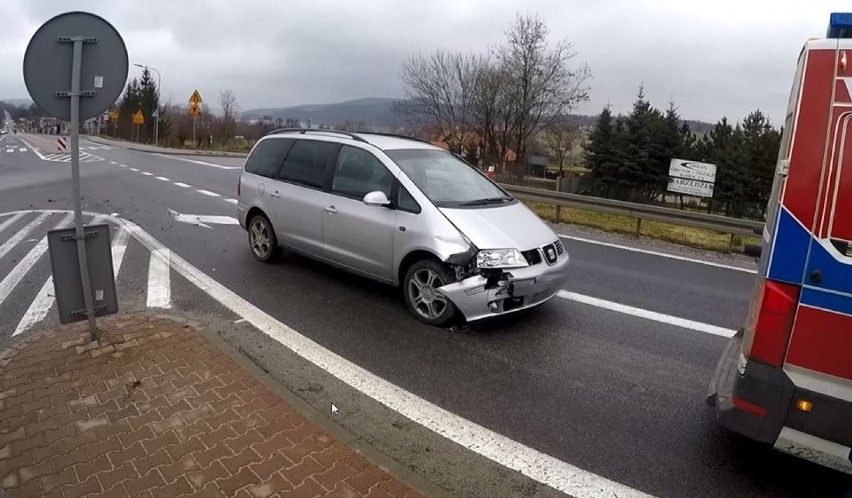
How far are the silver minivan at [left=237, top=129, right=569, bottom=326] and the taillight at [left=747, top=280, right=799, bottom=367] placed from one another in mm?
2302

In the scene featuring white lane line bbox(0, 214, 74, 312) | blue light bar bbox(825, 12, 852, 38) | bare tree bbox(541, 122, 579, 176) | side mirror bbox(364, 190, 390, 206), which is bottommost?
white lane line bbox(0, 214, 74, 312)

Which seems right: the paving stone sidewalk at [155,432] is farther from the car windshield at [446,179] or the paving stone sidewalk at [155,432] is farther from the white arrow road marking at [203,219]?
the white arrow road marking at [203,219]

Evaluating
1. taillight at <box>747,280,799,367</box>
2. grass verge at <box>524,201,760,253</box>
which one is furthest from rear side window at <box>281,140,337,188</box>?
grass verge at <box>524,201,760,253</box>

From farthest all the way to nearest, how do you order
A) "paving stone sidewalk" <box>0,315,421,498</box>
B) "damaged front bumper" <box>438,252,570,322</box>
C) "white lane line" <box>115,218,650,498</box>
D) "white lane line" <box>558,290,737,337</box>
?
1. "white lane line" <box>558,290,737,337</box>
2. "damaged front bumper" <box>438,252,570,322</box>
3. "white lane line" <box>115,218,650,498</box>
4. "paving stone sidewalk" <box>0,315,421,498</box>

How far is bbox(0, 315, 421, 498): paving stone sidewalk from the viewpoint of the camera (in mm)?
2840

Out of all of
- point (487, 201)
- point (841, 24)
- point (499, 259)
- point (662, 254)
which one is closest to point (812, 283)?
point (841, 24)

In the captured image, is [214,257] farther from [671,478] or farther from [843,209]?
[843,209]

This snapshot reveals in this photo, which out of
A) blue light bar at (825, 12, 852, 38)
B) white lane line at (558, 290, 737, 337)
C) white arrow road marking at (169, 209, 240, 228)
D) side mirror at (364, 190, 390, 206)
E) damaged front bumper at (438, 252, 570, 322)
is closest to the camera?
blue light bar at (825, 12, 852, 38)

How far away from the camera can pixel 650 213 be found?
11281 mm

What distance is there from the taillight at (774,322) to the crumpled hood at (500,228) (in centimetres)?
241

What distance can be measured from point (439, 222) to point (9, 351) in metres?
3.72

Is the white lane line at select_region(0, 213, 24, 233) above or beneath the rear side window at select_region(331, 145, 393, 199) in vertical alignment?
beneath

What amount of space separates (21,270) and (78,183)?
3623 millimetres

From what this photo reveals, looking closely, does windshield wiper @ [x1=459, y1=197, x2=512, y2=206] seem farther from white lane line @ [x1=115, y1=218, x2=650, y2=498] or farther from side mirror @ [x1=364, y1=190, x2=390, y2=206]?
white lane line @ [x1=115, y1=218, x2=650, y2=498]
